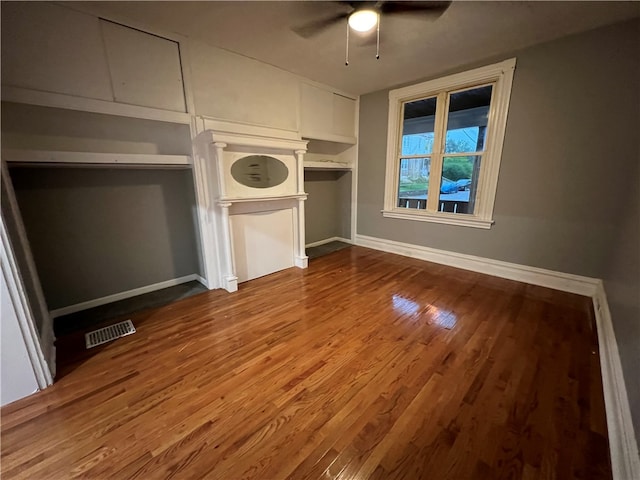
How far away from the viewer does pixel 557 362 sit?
174cm

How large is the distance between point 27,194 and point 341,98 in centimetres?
374

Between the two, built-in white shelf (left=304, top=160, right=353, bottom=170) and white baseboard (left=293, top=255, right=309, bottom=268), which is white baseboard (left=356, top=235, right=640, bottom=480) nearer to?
built-in white shelf (left=304, top=160, right=353, bottom=170)

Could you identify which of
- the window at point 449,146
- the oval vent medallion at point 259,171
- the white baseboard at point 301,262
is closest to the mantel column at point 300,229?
the white baseboard at point 301,262

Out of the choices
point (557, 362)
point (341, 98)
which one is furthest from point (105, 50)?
point (557, 362)

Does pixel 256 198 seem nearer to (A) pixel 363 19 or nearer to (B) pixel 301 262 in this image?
(B) pixel 301 262

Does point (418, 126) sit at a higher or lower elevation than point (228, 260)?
higher

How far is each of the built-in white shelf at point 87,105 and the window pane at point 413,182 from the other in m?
2.94

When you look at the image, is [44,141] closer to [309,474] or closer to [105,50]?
[105,50]

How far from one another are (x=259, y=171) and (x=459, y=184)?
2.59 meters

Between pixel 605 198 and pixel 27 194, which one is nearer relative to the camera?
pixel 27 194

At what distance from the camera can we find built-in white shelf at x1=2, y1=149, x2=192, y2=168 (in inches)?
72.9

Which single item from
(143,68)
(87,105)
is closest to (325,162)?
(143,68)

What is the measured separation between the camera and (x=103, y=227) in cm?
250

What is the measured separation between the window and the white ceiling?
0.34 meters
